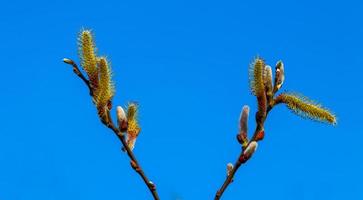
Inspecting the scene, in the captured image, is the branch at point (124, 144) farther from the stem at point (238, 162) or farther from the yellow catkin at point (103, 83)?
the stem at point (238, 162)

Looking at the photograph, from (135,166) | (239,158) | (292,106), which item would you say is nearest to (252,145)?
(239,158)

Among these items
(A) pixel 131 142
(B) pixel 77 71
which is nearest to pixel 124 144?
(A) pixel 131 142

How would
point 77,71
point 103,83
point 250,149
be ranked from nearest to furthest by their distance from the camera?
1. point 250,149
2. point 103,83
3. point 77,71

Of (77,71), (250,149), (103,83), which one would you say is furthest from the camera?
(77,71)

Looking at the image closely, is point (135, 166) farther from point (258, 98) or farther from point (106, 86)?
point (258, 98)

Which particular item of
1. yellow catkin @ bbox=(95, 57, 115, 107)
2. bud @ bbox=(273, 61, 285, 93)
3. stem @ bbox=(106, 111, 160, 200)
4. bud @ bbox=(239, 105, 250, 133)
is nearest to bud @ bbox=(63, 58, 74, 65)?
yellow catkin @ bbox=(95, 57, 115, 107)

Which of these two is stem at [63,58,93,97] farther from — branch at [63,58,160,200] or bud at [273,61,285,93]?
bud at [273,61,285,93]

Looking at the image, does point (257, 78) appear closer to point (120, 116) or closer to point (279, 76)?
point (279, 76)
